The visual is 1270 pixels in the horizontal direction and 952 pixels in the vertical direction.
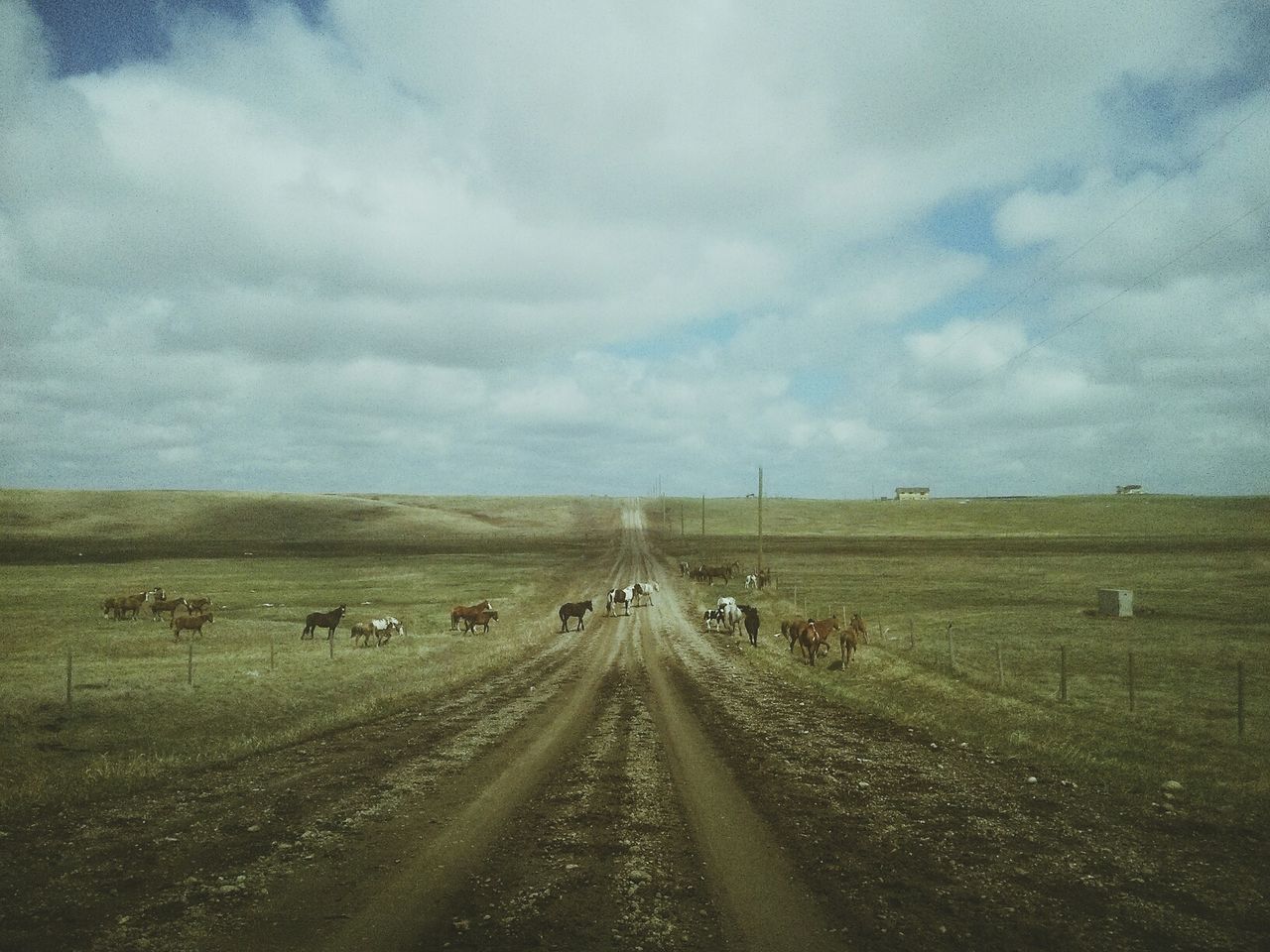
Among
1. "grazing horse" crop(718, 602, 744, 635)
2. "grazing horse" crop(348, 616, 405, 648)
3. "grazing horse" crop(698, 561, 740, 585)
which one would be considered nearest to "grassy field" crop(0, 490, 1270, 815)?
"grazing horse" crop(348, 616, 405, 648)

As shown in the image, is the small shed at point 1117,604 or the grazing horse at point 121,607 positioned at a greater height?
the small shed at point 1117,604

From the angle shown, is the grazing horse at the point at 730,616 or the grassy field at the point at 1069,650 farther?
the grazing horse at the point at 730,616

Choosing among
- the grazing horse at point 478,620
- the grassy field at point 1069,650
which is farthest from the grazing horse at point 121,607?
the grassy field at point 1069,650

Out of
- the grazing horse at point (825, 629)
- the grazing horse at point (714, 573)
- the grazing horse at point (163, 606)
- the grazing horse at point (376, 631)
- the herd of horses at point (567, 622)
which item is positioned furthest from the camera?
the grazing horse at point (714, 573)

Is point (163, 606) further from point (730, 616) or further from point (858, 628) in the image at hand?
point (858, 628)

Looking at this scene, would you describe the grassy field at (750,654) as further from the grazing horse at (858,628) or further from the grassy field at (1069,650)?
the grazing horse at (858,628)

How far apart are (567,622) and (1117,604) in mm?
27758

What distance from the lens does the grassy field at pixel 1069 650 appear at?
14.1m

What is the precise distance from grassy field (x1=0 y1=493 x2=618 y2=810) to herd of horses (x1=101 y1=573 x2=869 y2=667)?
97 cm

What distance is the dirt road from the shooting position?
7191mm

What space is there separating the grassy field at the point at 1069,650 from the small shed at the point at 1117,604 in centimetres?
59

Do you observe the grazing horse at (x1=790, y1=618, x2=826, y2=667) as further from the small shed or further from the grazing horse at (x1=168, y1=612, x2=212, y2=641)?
the grazing horse at (x1=168, y1=612, x2=212, y2=641)

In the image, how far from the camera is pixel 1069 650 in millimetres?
27031

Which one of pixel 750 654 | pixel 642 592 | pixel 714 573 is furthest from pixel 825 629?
pixel 714 573
